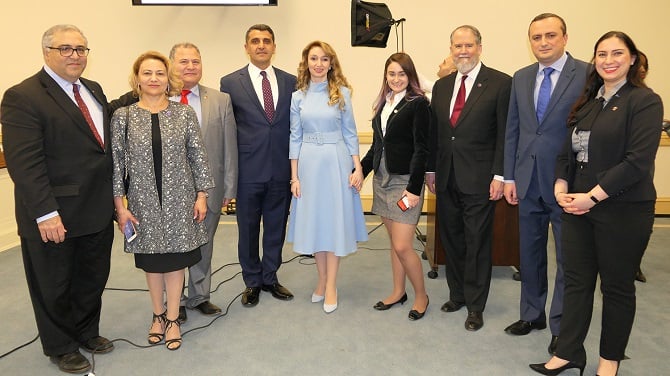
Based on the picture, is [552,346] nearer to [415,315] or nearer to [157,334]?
[415,315]

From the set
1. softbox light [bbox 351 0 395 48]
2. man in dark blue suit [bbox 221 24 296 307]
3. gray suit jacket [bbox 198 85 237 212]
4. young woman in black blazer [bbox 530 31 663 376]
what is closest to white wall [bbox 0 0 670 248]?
softbox light [bbox 351 0 395 48]

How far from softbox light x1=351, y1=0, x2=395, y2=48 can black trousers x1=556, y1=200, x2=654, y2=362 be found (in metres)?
3.00

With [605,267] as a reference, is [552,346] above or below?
below

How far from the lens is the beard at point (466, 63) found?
2.89 meters

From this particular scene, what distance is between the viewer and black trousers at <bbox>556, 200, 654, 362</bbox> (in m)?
2.16

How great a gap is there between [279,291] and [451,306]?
114cm

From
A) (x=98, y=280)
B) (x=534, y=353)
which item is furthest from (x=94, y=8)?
(x=534, y=353)

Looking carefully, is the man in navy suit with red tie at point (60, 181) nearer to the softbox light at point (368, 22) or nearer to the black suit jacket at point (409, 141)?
the black suit jacket at point (409, 141)

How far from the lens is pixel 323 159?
3.12 meters

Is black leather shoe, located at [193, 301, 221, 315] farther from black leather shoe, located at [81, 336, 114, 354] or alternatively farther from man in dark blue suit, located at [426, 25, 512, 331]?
man in dark blue suit, located at [426, 25, 512, 331]

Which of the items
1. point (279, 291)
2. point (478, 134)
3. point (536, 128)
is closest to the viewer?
point (536, 128)

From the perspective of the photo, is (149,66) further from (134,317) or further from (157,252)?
(134,317)

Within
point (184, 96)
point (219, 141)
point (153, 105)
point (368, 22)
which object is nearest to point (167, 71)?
point (153, 105)

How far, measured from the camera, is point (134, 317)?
10.6ft
